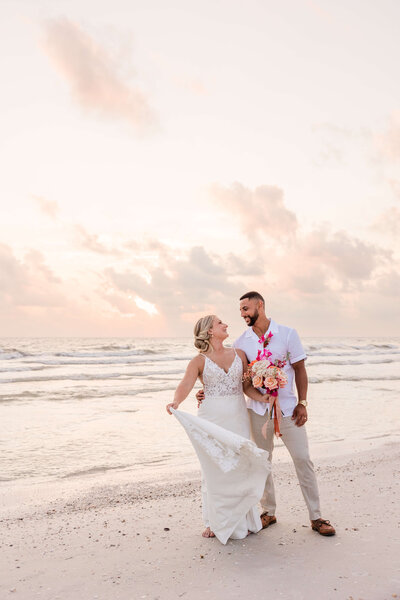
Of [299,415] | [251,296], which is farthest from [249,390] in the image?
[251,296]

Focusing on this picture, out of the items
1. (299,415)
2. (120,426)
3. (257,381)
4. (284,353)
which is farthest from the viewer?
Answer: (120,426)

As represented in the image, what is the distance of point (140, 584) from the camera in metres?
4.04

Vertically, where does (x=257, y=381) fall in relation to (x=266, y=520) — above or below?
above

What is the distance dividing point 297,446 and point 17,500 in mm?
4149

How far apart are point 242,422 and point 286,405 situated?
502mm

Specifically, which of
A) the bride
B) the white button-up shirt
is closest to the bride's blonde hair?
the bride

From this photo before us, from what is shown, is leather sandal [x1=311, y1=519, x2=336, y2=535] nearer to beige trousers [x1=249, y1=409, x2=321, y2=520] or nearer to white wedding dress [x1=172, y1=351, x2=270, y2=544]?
beige trousers [x1=249, y1=409, x2=321, y2=520]

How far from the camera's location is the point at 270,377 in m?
4.82

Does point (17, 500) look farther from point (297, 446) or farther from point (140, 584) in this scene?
point (297, 446)

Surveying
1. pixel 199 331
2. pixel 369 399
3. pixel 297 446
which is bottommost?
pixel 369 399

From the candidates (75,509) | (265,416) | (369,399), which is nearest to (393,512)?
(265,416)

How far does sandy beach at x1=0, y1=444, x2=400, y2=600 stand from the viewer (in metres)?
3.92

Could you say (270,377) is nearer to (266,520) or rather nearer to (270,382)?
(270,382)

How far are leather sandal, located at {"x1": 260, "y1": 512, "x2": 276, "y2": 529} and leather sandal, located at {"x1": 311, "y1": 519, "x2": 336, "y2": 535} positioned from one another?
0.46 metres
